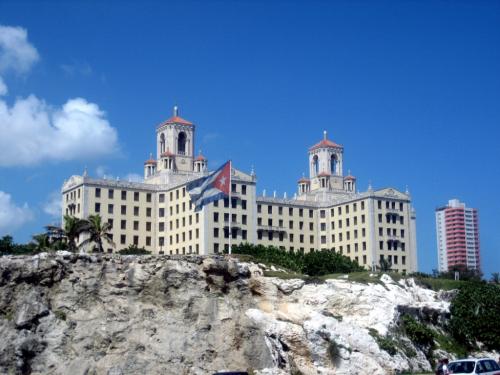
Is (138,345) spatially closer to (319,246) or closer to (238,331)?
(238,331)

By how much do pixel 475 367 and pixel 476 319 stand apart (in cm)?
2623

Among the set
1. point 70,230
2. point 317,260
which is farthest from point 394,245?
point 70,230

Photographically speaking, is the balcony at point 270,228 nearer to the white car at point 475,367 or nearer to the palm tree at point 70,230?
the palm tree at point 70,230

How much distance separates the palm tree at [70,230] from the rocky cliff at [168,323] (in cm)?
3275

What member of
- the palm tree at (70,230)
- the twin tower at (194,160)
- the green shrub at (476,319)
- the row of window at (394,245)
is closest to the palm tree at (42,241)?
the palm tree at (70,230)

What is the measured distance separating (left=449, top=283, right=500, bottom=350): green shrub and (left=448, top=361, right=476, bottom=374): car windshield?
23.9m

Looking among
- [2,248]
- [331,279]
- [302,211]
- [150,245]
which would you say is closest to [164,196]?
[150,245]

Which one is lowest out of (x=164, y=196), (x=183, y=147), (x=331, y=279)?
(x=331, y=279)

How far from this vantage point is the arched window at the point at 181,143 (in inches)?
6634

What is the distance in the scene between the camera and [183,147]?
169 meters

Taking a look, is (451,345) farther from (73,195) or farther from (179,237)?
(73,195)

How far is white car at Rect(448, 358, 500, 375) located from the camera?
40688 millimetres

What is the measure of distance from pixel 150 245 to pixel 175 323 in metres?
104

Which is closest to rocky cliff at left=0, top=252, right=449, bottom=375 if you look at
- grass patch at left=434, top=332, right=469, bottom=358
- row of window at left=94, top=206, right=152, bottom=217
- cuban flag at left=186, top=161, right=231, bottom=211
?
grass patch at left=434, top=332, right=469, bottom=358
